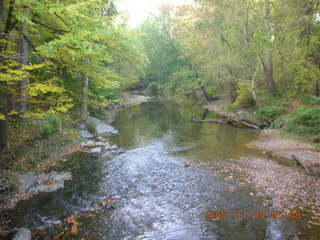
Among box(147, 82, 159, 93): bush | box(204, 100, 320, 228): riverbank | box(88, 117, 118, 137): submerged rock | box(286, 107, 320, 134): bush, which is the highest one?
box(147, 82, 159, 93): bush

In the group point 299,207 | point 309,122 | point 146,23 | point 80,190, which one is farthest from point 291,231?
point 146,23

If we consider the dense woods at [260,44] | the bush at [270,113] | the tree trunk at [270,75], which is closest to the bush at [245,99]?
the dense woods at [260,44]

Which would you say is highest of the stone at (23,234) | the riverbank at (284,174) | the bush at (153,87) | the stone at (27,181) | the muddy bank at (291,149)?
the bush at (153,87)

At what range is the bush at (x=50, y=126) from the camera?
40.2ft

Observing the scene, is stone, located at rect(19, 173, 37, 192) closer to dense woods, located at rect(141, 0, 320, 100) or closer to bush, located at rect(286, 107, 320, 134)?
bush, located at rect(286, 107, 320, 134)

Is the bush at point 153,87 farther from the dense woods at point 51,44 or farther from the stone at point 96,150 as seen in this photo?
the dense woods at point 51,44

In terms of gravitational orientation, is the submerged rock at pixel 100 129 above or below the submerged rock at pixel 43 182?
above

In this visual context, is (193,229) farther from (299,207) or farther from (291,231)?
(299,207)

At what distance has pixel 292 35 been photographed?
18.8 meters

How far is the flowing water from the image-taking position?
6523 mm
